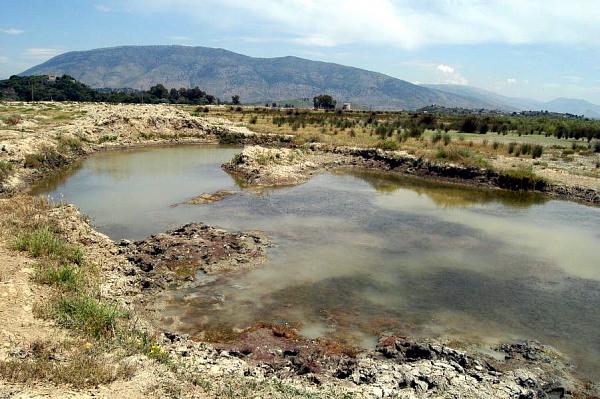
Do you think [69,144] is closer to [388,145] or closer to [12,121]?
[12,121]

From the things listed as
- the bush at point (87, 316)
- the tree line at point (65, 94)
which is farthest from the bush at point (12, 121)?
the tree line at point (65, 94)

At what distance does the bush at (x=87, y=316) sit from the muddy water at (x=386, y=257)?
226 cm

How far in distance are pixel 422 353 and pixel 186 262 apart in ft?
25.7

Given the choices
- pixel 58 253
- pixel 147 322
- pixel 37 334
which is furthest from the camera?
pixel 58 253

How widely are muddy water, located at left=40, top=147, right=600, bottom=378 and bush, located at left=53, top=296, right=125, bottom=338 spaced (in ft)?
7.40

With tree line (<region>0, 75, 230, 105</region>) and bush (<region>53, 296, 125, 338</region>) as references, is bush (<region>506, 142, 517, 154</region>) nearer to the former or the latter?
bush (<region>53, 296, 125, 338</region>)

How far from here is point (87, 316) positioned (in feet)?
29.2

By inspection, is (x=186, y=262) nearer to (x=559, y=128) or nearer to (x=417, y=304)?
(x=417, y=304)

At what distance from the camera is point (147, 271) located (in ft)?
44.8

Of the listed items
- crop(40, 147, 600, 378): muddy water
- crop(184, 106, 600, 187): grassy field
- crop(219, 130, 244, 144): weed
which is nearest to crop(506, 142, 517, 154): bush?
crop(184, 106, 600, 187): grassy field

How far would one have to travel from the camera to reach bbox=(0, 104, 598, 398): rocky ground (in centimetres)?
732

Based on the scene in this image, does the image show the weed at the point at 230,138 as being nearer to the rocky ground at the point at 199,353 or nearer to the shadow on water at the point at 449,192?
the shadow on water at the point at 449,192

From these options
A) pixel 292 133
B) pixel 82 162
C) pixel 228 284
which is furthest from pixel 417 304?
pixel 292 133

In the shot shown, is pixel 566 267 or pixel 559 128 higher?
pixel 559 128
